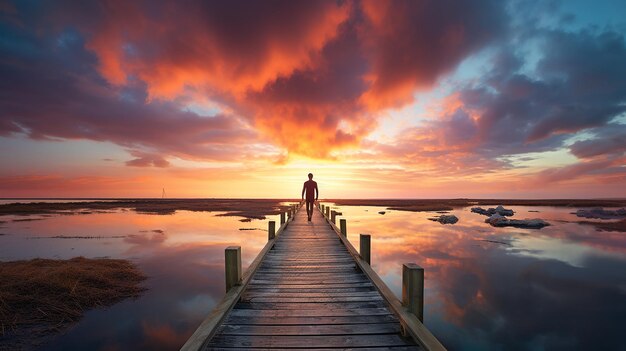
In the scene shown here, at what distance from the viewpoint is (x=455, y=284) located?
11758 mm

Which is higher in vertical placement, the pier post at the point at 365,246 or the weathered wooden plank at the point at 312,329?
the pier post at the point at 365,246

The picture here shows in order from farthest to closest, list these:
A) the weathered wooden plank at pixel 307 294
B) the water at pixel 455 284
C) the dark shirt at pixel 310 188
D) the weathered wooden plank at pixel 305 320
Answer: the dark shirt at pixel 310 188 → the water at pixel 455 284 → the weathered wooden plank at pixel 307 294 → the weathered wooden plank at pixel 305 320

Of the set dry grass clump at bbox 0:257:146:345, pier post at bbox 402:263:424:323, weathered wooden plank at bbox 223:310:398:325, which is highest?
pier post at bbox 402:263:424:323

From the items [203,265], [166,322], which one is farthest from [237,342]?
[203,265]

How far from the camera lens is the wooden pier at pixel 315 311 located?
153 inches

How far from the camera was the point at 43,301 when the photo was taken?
8633 mm

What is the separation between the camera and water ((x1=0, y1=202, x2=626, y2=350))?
775 cm

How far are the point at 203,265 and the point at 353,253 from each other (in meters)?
10.0

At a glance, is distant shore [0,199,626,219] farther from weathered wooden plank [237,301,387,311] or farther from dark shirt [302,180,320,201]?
weathered wooden plank [237,301,387,311]

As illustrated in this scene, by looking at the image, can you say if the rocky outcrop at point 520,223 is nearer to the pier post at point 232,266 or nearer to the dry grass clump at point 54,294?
the pier post at point 232,266

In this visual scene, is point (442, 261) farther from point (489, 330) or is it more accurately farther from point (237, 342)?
point (237, 342)

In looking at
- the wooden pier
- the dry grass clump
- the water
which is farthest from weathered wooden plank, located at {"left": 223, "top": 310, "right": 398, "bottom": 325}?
the dry grass clump

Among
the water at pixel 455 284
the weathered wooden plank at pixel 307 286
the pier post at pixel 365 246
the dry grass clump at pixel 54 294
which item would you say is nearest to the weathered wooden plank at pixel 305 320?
the weathered wooden plank at pixel 307 286

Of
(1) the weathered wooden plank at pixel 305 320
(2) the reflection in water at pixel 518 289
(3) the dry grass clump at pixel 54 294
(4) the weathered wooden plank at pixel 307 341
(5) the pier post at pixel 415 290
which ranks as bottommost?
(2) the reflection in water at pixel 518 289
